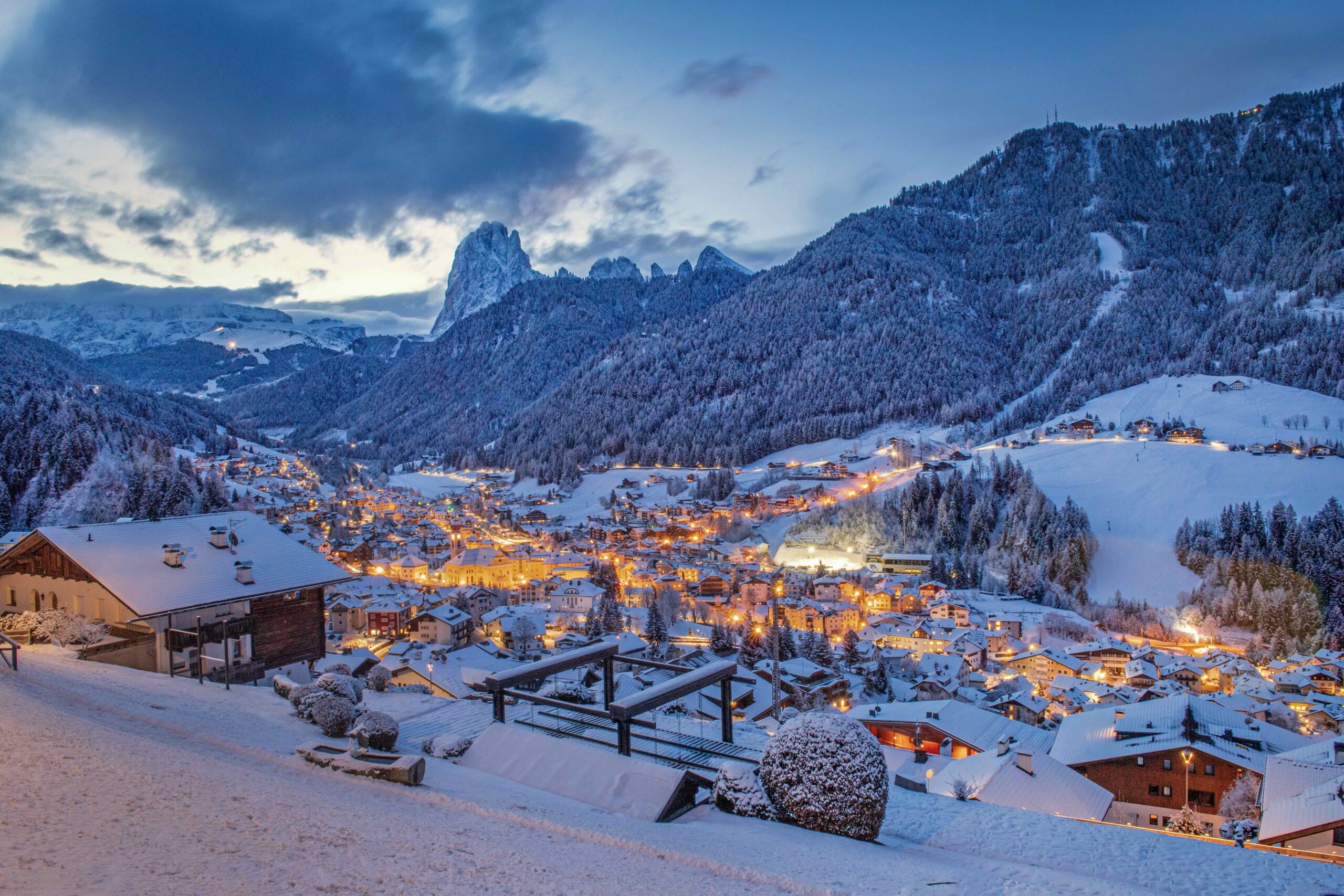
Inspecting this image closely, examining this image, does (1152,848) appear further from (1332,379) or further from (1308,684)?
(1332,379)

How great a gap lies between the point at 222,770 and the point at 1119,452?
8832 cm

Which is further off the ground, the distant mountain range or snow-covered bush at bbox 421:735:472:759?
the distant mountain range

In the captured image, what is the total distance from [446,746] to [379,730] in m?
0.90

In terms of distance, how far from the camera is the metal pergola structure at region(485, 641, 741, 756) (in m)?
7.50

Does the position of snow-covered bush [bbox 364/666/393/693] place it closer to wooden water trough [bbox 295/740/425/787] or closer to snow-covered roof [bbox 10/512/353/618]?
snow-covered roof [bbox 10/512/353/618]

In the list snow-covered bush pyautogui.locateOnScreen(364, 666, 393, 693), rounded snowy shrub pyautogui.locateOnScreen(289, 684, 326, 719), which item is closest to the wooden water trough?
rounded snowy shrub pyautogui.locateOnScreen(289, 684, 326, 719)

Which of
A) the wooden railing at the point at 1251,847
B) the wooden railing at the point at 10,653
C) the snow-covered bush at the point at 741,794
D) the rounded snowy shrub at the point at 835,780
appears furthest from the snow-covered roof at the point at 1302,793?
the wooden railing at the point at 10,653

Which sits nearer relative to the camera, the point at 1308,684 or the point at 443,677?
the point at 443,677

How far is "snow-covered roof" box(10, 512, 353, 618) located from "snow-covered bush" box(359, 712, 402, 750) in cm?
806

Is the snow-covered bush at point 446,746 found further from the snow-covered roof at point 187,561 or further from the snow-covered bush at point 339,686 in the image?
the snow-covered roof at point 187,561

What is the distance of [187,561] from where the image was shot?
14.3m

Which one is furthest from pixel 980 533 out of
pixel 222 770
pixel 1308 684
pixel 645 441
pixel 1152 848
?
pixel 645 441

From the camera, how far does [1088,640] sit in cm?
4553

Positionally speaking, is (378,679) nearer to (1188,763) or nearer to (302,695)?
(302,695)
